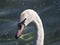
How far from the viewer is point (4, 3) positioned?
9.86 meters

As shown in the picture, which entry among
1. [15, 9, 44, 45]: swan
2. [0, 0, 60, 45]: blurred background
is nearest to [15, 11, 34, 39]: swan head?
[15, 9, 44, 45]: swan

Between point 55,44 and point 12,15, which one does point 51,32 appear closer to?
point 55,44

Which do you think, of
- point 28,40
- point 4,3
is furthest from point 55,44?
point 4,3

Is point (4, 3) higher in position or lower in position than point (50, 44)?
higher

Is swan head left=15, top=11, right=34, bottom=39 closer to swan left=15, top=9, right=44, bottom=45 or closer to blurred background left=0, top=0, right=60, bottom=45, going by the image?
swan left=15, top=9, right=44, bottom=45

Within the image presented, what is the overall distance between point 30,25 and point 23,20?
3.69m

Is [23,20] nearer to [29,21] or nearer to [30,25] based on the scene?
[29,21]

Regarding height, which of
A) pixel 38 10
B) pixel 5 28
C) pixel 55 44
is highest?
pixel 38 10

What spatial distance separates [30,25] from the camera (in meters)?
8.35

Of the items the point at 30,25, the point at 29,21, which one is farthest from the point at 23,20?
the point at 30,25

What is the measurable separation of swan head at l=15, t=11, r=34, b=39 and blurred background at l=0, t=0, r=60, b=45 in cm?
290

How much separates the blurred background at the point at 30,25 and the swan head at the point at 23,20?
2900 millimetres

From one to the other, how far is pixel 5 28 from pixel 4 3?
1.57 meters

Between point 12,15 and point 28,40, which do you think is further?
point 12,15
